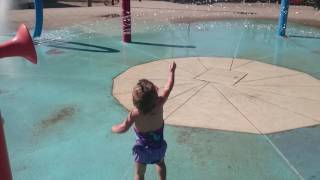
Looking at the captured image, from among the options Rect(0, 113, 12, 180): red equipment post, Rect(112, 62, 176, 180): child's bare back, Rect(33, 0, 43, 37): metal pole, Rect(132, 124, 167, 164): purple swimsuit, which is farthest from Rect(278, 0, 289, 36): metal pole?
Rect(0, 113, 12, 180): red equipment post

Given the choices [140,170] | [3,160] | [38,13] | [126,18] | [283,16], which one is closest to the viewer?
[3,160]

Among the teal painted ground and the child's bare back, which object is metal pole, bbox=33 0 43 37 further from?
the child's bare back

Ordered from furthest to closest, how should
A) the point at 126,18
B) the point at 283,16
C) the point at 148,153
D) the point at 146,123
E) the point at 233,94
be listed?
the point at 283,16
the point at 126,18
the point at 233,94
the point at 148,153
the point at 146,123

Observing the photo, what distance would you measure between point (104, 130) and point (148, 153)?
6.16 ft

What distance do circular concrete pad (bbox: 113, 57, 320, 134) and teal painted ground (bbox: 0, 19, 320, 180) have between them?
27 cm

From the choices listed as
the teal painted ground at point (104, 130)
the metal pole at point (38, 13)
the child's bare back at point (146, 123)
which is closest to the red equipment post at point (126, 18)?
the teal painted ground at point (104, 130)

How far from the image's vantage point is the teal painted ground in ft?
13.3

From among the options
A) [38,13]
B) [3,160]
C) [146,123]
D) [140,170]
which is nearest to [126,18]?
[38,13]

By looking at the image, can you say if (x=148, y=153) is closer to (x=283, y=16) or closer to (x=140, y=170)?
(x=140, y=170)

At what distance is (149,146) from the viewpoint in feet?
10.5

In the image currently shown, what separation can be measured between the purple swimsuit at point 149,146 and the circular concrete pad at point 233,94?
1.96 metres

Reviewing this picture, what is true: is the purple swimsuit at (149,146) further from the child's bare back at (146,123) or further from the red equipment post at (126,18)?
the red equipment post at (126,18)

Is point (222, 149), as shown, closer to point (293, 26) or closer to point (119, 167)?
point (119, 167)

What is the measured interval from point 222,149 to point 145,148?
5.15ft
